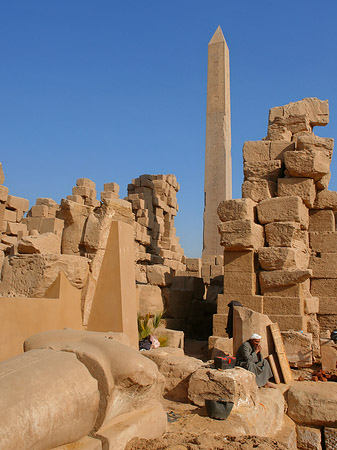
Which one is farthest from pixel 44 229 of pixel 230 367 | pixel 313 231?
pixel 230 367

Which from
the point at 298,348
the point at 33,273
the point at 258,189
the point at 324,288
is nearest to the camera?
the point at 33,273

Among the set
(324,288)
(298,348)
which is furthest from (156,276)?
(298,348)

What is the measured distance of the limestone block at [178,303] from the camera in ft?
30.5

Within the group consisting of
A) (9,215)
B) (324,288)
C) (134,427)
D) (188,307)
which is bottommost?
(134,427)

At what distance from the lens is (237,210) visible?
7.47 metres

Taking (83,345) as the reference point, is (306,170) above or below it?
above

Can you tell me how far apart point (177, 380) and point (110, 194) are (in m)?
11.7

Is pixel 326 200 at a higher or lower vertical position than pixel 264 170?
lower

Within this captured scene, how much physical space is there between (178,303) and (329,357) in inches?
149

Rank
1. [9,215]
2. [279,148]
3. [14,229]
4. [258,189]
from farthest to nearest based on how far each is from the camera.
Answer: [9,215]
[14,229]
[279,148]
[258,189]

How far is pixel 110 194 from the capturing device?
52.4ft

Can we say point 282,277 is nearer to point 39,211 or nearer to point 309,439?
point 309,439

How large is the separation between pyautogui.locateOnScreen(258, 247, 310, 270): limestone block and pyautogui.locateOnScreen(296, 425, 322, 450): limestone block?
2600mm

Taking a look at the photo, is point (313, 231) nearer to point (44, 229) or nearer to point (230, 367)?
point (230, 367)
